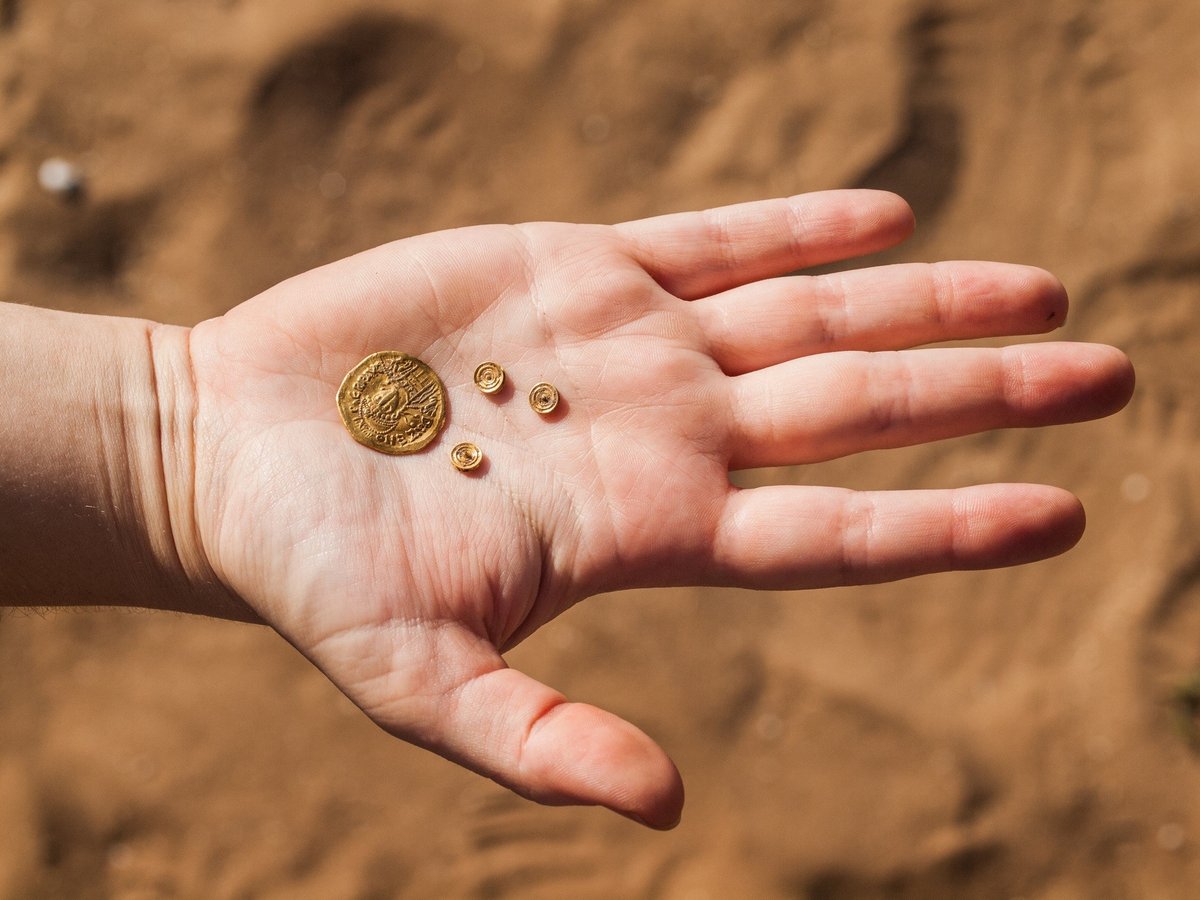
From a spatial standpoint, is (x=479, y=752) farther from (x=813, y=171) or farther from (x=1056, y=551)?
(x=813, y=171)

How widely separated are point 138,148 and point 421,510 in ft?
9.23

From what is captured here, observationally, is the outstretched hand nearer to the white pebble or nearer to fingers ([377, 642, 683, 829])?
fingers ([377, 642, 683, 829])

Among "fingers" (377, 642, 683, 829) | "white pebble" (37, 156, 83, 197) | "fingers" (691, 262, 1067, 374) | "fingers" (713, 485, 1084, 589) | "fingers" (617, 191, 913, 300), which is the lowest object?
"fingers" (377, 642, 683, 829)

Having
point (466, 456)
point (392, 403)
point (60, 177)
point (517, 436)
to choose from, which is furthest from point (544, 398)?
point (60, 177)

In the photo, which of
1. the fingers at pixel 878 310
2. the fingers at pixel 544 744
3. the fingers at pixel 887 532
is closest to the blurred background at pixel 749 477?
the fingers at pixel 878 310

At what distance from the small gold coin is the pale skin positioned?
4 centimetres

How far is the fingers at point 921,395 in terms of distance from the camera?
289 centimetres

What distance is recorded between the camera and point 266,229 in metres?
A: 4.46

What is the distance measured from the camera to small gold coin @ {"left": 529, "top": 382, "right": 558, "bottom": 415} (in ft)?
9.71

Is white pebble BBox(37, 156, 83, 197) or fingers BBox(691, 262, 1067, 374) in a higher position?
white pebble BBox(37, 156, 83, 197)

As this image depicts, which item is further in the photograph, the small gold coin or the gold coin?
the small gold coin

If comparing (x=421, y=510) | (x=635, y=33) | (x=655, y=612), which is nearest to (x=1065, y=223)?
(x=635, y=33)

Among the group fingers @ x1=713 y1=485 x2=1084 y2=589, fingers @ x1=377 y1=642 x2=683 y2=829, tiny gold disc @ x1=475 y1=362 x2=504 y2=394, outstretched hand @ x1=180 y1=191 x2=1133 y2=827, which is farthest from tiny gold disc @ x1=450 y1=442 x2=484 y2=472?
fingers @ x1=713 y1=485 x2=1084 y2=589

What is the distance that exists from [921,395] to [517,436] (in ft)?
3.90
